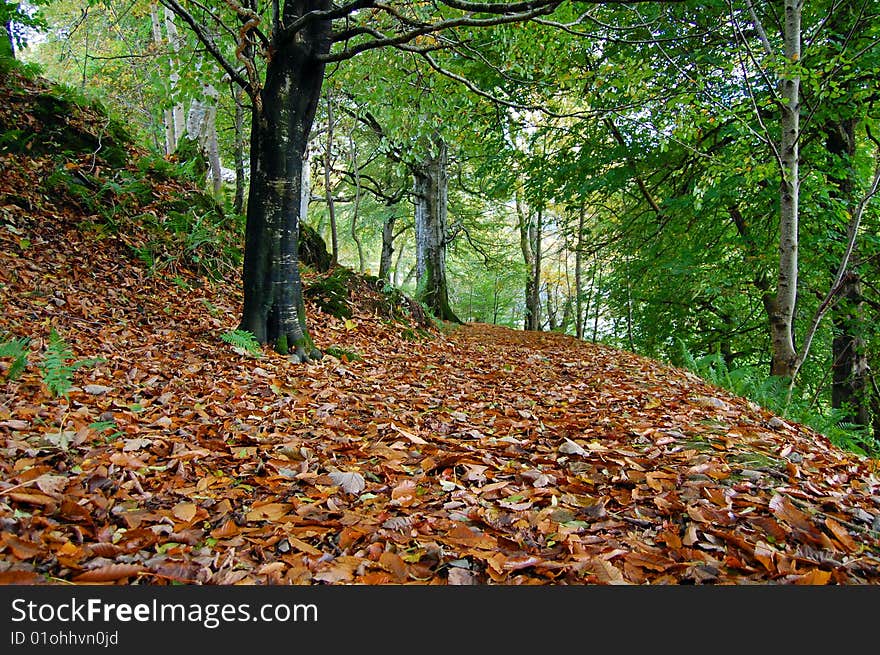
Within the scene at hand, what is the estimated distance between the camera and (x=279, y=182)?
472 centimetres

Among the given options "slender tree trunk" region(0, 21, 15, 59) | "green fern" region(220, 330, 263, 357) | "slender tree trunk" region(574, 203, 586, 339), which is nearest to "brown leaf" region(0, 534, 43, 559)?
"green fern" region(220, 330, 263, 357)

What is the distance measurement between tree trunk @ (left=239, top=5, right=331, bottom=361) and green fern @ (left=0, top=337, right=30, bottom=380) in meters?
1.78

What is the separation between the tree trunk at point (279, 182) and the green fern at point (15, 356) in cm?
178

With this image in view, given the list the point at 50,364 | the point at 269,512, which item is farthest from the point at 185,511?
the point at 50,364

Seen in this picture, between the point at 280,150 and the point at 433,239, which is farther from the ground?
the point at 433,239

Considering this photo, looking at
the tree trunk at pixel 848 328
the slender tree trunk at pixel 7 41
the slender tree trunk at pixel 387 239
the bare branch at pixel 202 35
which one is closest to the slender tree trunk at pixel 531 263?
the slender tree trunk at pixel 387 239

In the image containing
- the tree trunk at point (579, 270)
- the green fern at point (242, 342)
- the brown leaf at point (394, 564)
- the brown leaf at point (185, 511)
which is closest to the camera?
the brown leaf at point (394, 564)

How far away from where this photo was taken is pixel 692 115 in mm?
5449

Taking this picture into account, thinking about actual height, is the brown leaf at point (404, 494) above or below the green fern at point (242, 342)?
below

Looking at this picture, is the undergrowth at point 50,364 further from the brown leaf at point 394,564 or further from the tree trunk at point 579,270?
the tree trunk at point 579,270

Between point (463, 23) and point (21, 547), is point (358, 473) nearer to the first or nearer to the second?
point (21, 547)

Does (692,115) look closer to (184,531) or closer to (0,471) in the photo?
(184,531)

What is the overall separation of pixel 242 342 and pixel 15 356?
1.60 metres

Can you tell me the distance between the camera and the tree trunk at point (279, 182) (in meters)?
4.69
